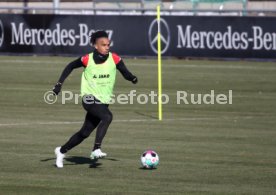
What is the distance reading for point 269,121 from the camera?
22.7m

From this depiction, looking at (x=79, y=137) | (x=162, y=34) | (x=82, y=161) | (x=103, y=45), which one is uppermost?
(x=162, y=34)

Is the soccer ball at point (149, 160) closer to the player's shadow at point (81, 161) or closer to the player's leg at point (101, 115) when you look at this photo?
the player's leg at point (101, 115)

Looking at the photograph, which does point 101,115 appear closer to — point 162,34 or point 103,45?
point 103,45

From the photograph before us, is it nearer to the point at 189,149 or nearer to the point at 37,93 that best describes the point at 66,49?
the point at 37,93

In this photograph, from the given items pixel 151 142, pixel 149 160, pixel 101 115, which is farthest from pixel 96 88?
pixel 151 142

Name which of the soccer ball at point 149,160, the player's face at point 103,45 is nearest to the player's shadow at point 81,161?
the soccer ball at point 149,160

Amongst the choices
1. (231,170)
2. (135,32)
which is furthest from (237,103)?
(135,32)

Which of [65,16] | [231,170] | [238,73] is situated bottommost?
[231,170]

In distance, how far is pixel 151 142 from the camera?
18797 mm

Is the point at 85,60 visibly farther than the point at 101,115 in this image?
Yes

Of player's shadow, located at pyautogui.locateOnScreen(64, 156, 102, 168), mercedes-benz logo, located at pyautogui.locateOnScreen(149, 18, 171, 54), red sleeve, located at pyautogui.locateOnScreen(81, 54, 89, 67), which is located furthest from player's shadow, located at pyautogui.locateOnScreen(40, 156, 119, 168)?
mercedes-benz logo, located at pyautogui.locateOnScreen(149, 18, 171, 54)

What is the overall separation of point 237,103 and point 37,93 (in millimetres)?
6734

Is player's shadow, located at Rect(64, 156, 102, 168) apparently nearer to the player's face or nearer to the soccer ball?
the soccer ball

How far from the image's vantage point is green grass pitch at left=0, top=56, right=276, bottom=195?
13797 millimetres
